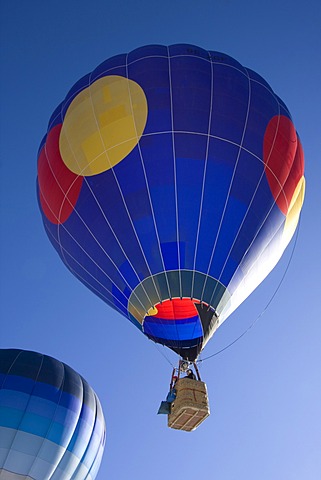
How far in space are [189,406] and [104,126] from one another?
447 cm

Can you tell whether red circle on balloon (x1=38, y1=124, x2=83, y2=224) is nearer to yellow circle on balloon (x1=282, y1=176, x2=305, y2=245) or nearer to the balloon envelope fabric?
the balloon envelope fabric

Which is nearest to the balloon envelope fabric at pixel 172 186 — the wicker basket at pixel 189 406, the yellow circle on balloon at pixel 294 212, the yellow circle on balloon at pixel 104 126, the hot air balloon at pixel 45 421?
the yellow circle on balloon at pixel 104 126

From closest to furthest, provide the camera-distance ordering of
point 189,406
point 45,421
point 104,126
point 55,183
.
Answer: point 189,406 → point 104,126 → point 55,183 → point 45,421

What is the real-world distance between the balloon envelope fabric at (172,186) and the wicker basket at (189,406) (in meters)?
0.92

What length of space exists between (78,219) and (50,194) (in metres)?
0.80

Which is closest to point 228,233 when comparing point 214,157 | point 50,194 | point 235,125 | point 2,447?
point 214,157

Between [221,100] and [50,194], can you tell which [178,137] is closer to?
[221,100]

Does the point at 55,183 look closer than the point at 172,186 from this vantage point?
No

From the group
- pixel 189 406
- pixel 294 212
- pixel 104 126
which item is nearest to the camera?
pixel 189 406

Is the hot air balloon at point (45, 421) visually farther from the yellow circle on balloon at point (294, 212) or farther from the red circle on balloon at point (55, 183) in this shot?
the yellow circle on balloon at point (294, 212)

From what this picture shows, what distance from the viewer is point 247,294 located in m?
9.48

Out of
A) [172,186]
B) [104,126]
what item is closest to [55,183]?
[104,126]

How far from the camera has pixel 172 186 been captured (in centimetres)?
858

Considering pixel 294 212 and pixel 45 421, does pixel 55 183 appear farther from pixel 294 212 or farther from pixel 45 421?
pixel 45 421
